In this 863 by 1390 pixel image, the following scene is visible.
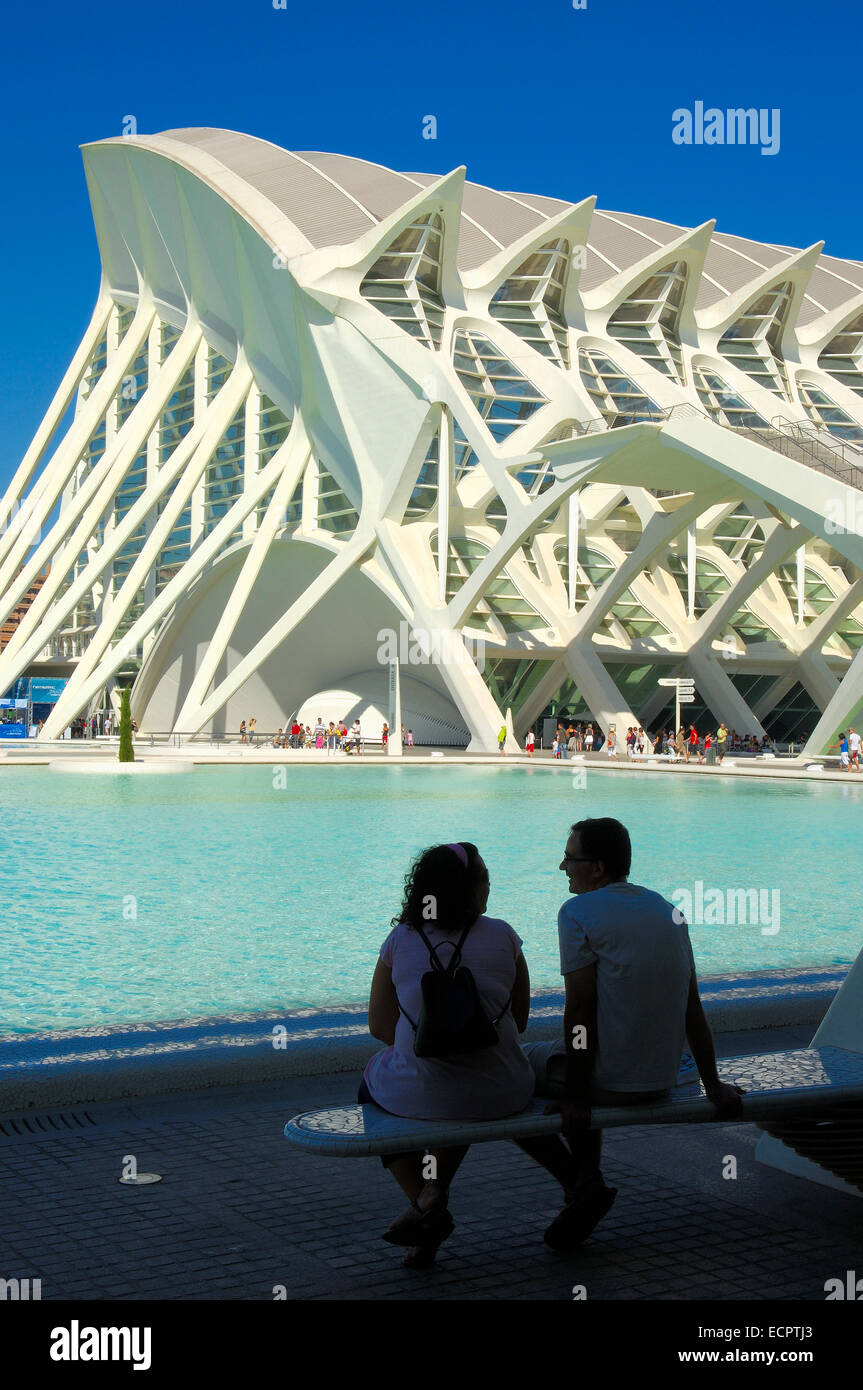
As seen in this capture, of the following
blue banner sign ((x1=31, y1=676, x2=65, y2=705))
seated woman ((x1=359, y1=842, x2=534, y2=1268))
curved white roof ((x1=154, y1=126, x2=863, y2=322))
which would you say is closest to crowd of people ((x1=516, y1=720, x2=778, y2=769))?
curved white roof ((x1=154, y1=126, x2=863, y2=322))

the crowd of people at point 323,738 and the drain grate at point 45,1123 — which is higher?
the crowd of people at point 323,738

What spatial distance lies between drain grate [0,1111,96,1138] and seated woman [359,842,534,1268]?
4.04 feet

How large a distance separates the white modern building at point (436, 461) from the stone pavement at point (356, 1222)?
23.4m

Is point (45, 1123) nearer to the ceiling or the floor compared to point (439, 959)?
nearer to the floor

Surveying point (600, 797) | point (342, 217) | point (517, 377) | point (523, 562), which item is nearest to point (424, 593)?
point (523, 562)

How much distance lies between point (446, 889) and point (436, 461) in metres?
31.7

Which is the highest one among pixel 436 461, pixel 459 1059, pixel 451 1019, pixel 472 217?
pixel 472 217

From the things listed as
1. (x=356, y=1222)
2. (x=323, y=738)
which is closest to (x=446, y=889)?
(x=356, y=1222)

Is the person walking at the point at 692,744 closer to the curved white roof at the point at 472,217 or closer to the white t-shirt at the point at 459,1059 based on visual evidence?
the curved white roof at the point at 472,217

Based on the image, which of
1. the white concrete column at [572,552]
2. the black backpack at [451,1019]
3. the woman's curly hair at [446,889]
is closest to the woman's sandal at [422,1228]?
the black backpack at [451,1019]

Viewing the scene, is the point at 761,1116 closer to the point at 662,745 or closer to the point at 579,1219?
the point at 579,1219

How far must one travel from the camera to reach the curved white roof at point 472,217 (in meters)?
35.2


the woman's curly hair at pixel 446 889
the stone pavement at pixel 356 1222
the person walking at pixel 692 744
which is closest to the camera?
the stone pavement at pixel 356 1222

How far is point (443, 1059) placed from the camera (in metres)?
2.88
